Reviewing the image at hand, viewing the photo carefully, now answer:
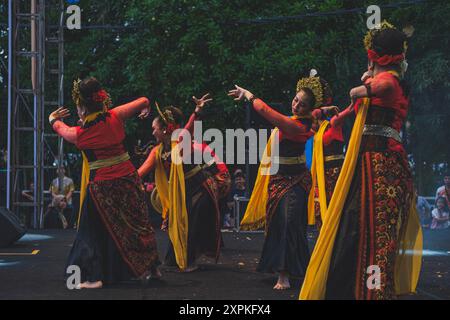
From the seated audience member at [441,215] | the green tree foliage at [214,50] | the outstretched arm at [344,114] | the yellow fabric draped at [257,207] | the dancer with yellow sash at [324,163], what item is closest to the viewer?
the outstretched arm at [344,114]

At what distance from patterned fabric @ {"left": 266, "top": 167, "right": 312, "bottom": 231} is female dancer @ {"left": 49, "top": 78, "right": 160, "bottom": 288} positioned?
3.54ft

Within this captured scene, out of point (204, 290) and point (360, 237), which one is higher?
point (360, 237)

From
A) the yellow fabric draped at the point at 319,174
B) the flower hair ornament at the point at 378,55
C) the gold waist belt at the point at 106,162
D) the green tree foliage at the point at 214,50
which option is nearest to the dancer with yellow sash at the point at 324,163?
the yellow fabric draped at the point at 319,174

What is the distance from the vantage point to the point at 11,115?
1409cm

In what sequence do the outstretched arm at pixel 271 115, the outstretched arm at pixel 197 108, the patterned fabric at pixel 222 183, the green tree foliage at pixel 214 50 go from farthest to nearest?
the green tree foliage at pixel 214 50
the patterned fabric at pixel 222 183
the outstretched arm at pixel 197 108
the outstretched arm at pixel 271 115

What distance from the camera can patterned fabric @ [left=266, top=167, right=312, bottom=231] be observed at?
683cm

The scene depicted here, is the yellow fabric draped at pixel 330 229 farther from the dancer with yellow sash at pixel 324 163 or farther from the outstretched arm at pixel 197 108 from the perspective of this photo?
the dancer with yellow sash at pixel 324 163

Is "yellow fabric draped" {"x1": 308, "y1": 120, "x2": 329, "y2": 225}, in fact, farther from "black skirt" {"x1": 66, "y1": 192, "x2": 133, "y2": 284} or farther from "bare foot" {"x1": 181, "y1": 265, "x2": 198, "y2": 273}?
"black skirt" {"x1": 66, "y1": 192, "x2": 133, "y2": 284}

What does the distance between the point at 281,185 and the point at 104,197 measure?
1458 millimetres

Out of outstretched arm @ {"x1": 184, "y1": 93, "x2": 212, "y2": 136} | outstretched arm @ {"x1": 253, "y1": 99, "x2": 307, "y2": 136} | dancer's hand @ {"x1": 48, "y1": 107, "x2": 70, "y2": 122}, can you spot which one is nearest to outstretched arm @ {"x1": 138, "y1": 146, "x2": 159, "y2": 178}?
outstretched arm @ {"x1": 184, "y1": 93, "x2": 212, "y2": 136}

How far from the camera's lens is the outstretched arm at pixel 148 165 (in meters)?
7.75
